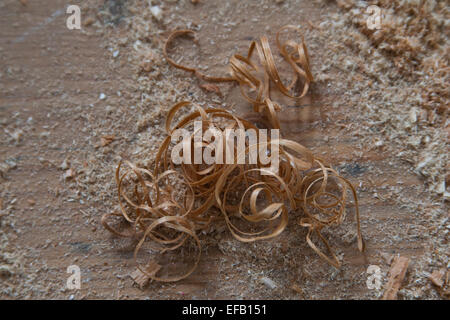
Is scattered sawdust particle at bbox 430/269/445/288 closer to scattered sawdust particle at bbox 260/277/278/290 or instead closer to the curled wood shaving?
the curled wood shaving

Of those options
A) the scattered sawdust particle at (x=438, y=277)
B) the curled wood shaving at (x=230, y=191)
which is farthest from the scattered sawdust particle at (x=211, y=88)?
the scattered sawdust particle at (x=438, y=277)

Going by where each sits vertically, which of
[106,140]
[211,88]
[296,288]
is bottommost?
[296,288]

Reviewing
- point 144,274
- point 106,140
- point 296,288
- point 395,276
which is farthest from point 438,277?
point 106,140

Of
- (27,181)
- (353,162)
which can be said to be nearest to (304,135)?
(353,162)

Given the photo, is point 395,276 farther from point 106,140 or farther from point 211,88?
point 106,140

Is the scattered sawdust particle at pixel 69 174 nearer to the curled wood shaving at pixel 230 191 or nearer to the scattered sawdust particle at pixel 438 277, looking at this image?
the curled wood shaving at pixel 230 191

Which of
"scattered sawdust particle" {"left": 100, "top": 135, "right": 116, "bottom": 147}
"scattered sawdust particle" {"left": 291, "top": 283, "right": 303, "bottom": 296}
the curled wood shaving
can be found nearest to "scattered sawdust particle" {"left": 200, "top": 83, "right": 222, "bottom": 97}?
the curled wood shaving
